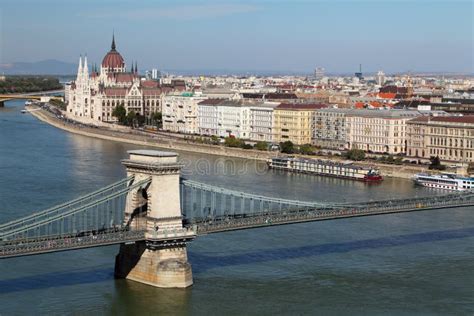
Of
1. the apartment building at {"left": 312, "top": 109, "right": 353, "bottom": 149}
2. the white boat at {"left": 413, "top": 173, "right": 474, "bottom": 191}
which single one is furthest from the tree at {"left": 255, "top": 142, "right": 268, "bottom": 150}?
the white boat at {"left": 413, "top": 173, "right": 474, "bottom": 191}

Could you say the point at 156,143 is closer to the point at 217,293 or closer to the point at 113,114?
the point at 113,114

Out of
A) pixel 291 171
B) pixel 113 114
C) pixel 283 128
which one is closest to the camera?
pixel 291 171

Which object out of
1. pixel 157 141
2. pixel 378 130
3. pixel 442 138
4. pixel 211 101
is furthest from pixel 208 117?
pixel 442 138

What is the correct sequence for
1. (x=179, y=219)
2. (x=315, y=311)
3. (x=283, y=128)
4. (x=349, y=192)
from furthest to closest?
(x=283, y=128) → (x=349, y=192) → (x=179, y=219) → (x=315, y=311)

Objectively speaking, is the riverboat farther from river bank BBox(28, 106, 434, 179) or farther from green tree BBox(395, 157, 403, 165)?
green tree BBox(395, 157, 403, 165)

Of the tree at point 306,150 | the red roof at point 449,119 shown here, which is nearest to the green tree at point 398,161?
the red roof at point 449,119

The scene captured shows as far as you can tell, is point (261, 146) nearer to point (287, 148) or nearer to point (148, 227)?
point (287, 148)

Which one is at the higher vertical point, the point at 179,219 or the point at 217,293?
the point at 179,219

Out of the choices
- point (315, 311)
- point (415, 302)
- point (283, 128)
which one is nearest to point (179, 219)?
point (315, 311)
